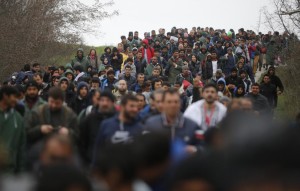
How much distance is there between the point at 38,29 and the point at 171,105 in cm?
2010

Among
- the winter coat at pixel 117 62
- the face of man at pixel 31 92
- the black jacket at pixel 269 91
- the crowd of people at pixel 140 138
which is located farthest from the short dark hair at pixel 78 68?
the face of man at pixel 31 92

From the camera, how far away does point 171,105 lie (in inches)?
291

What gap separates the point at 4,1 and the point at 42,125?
715 inches

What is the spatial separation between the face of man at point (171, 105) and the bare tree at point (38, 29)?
53.8ft

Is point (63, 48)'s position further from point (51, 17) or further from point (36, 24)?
point (36, 24)

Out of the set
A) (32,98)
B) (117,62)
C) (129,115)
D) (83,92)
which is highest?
(129,115)

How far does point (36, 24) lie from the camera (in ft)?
85.4

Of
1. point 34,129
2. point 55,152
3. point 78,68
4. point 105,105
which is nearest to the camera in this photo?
point 55,152

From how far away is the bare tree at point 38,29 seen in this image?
76.8 ft

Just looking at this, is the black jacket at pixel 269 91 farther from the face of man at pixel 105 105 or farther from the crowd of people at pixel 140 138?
the face of man at pixel 105 105

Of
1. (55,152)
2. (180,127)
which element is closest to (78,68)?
(180,127)

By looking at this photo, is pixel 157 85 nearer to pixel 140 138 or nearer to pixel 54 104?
pixel 54 104

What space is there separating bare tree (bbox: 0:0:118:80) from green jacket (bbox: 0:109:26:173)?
15155 millimetres

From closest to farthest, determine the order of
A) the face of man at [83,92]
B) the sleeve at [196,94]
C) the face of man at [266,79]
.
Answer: the face of man at [83,92], the sleeve at [196,94], the face of man at [266,79]
